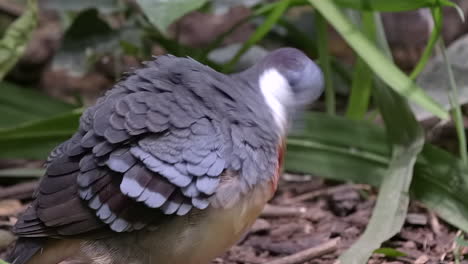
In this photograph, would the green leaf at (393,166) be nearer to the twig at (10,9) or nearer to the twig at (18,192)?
the twig at (18,192)

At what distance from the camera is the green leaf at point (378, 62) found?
1.93 m

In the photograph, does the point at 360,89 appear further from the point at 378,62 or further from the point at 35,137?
the point at 35,137

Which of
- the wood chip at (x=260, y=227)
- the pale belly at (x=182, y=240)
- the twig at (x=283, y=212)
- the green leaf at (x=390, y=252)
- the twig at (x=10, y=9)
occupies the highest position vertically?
the pale belly at (x=182, y=240)

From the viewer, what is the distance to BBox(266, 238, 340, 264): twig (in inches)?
81.2

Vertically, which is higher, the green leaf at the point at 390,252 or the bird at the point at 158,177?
the bird at the point at 158,177

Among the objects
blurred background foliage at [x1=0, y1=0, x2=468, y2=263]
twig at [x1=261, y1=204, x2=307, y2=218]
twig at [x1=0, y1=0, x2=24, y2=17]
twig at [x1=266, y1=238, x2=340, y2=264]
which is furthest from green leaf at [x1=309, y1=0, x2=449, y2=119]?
twig at [x1=0, y1=0, x2=24, y2=17]

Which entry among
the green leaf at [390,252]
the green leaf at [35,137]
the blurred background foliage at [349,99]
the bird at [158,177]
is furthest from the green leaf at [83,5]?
the green leaf at [390,252]

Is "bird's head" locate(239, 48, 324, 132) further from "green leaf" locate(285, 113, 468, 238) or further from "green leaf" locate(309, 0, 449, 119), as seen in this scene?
"green leaf" locate(285, 113, 468, 238)

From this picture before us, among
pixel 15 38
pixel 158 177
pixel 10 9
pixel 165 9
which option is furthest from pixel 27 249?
pixel 10 9

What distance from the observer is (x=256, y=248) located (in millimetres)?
2275

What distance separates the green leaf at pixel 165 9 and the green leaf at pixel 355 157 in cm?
66

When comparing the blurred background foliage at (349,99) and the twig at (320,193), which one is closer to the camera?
the blurred background foliage at (349,99)

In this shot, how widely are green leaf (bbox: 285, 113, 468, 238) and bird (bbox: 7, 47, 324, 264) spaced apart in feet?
2.64

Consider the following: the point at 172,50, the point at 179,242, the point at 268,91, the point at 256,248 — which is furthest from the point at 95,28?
the point at 179,242
